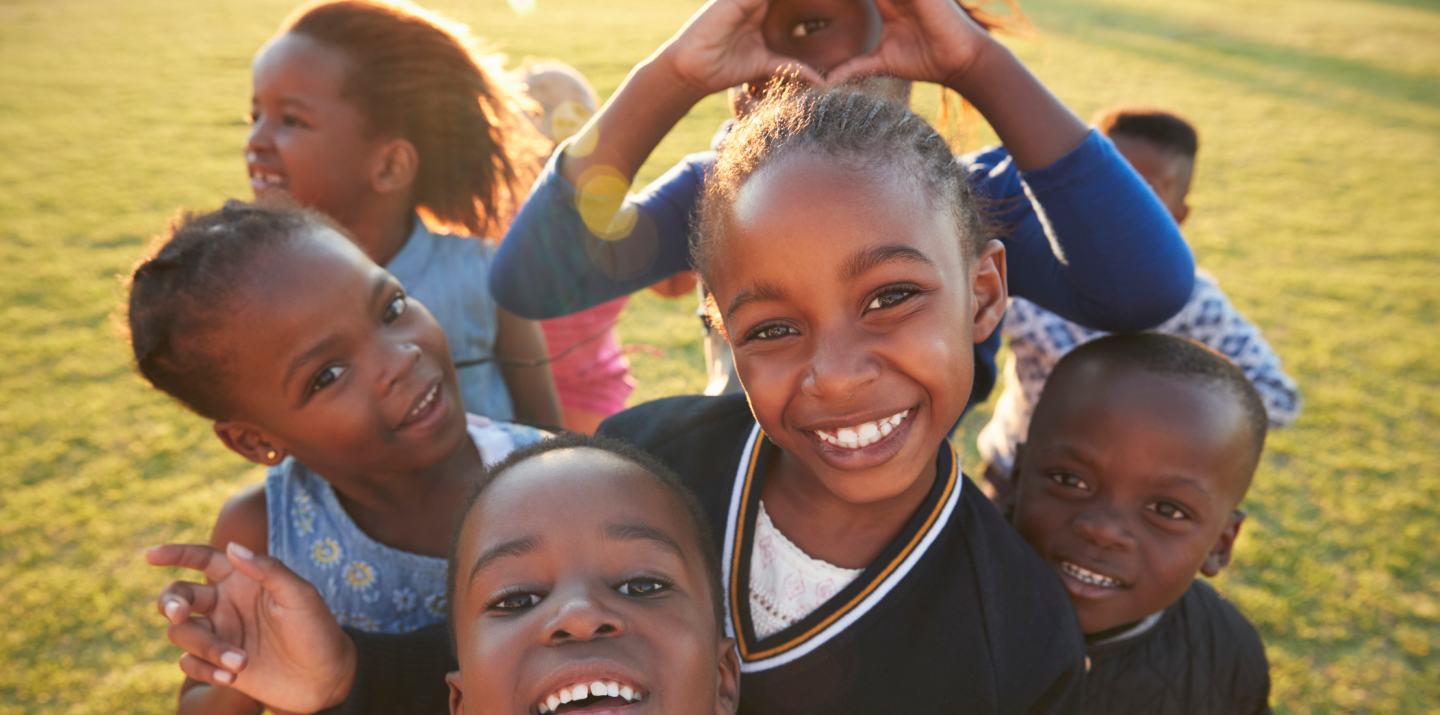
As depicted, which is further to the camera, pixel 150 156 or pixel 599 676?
pixel 150 156

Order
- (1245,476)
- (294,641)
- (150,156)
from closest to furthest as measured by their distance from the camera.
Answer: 1. (294,641)
2. (1245,476)
3. (150,156)

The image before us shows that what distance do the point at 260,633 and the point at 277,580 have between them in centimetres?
13

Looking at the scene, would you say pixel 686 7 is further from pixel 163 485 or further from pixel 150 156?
pixel 163 485

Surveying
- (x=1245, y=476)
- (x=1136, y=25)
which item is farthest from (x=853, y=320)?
(x=1136, y=25)

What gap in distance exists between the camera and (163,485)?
3672 mm

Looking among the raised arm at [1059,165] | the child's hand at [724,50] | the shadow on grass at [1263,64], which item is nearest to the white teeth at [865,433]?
the raised arm at [1059,165]

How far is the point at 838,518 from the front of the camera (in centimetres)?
146

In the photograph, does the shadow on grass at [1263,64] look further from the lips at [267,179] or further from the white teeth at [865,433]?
the lips at [267,179]

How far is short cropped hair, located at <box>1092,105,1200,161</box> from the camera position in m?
2.68

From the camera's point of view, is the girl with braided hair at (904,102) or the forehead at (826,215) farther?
the girl with braided hair at (904,102)

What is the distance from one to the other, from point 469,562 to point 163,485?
3100 millimetres

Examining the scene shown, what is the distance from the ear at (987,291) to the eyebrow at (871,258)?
0.22m

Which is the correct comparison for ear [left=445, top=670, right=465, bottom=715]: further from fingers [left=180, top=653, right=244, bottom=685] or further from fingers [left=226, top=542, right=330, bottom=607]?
fingers [left=180, top=653, right=244, bottom=685]

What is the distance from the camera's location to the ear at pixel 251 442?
64.6 inches
